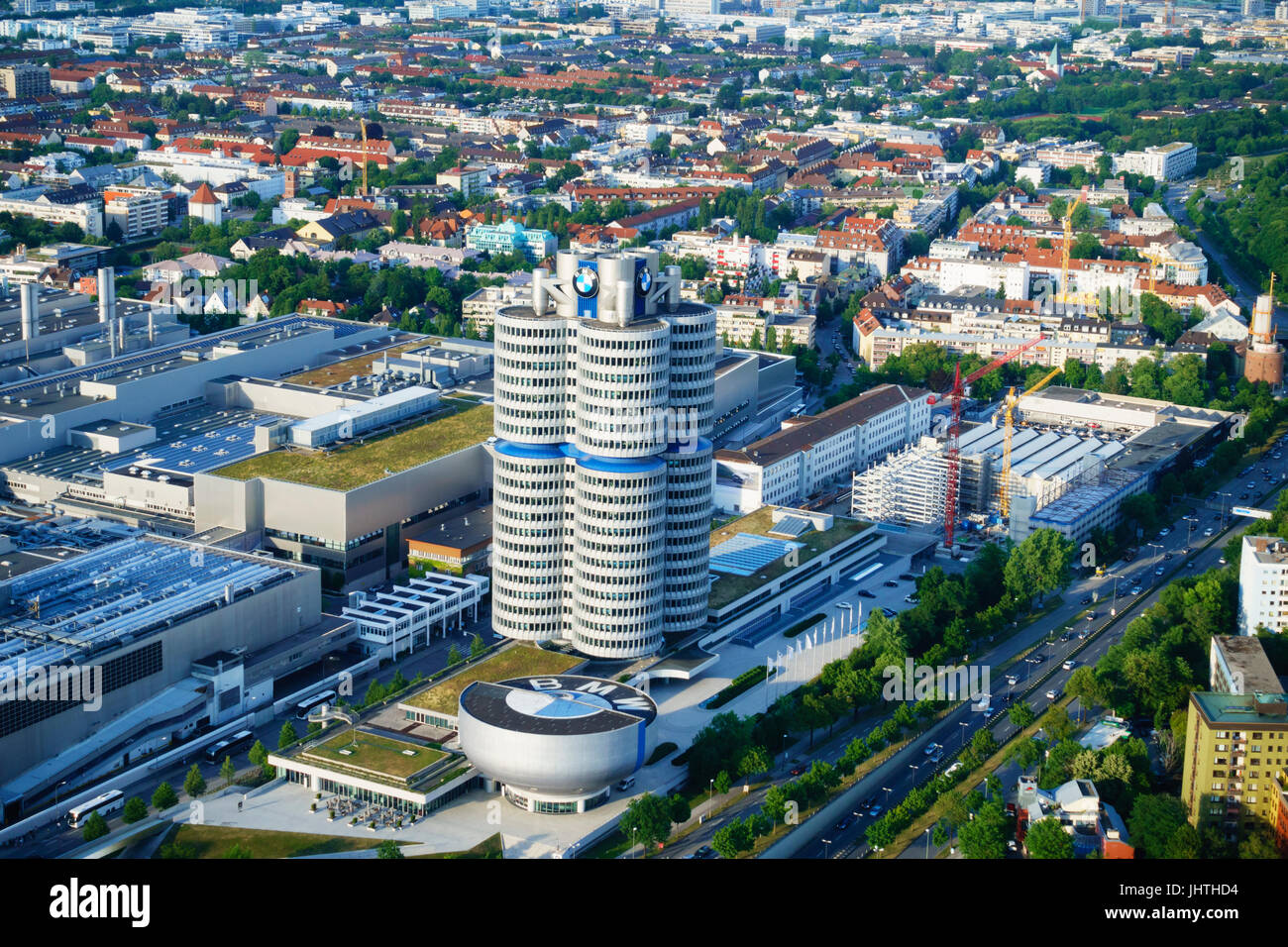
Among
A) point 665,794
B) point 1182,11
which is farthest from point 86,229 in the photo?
point 1182,11

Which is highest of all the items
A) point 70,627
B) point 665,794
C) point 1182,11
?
point 1182,11

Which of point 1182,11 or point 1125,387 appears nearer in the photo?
point 1125,387

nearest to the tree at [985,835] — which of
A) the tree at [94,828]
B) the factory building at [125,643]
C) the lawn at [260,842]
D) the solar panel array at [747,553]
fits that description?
the lawn at [260,842]

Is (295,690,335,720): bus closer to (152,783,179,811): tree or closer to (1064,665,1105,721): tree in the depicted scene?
(152,783,179,811): tree

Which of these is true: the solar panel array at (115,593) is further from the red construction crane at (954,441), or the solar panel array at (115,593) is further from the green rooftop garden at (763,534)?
the red construction crane at (954,441)
